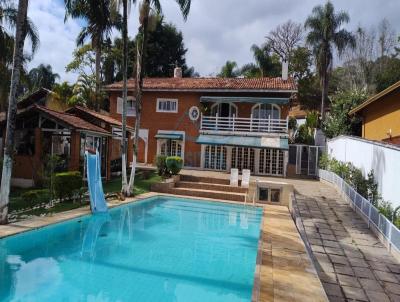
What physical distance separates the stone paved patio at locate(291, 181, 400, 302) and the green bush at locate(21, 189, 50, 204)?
434 inches

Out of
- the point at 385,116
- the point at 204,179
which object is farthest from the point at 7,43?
the point at 385,116

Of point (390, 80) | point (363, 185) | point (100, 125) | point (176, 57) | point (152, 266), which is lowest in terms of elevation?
point (152, 266)

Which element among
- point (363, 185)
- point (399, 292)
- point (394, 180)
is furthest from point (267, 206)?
point (399, 292)

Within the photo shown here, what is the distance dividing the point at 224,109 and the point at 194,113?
2.93 m

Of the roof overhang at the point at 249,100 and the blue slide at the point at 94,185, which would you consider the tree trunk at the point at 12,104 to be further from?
the roof overhang at the point at 249,100

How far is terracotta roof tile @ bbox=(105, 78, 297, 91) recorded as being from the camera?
30.3m

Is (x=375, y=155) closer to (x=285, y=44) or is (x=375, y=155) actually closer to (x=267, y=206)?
(x=267, y=206)

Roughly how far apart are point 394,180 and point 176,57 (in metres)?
46.3

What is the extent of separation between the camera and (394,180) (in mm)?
10781

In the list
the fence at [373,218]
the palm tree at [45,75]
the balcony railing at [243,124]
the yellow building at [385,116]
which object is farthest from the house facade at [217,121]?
the palm tree at [45,75]

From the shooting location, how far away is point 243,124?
103 feet

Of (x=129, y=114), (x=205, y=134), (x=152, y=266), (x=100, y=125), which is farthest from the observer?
(x=129, y=114)

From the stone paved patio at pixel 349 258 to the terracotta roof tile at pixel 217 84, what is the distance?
17120mm

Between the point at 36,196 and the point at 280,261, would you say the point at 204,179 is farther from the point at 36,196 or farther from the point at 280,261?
the point at 280,261
